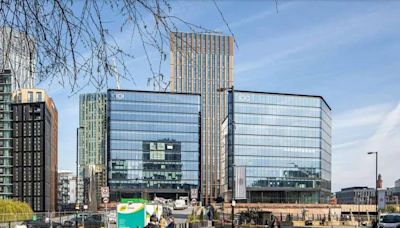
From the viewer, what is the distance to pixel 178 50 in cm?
460

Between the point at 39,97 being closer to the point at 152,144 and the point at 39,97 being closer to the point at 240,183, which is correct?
the point at 152,144

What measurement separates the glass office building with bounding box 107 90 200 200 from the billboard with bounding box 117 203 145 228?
11319 cm

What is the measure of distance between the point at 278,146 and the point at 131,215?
4571 inches

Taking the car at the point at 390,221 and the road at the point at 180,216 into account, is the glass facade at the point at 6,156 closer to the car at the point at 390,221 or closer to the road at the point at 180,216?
the road at the point at 180,216

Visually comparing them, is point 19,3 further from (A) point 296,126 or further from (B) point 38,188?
(B) point 38,188

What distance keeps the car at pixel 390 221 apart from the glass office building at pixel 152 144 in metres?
105

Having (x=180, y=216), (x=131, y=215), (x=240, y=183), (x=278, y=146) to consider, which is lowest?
(x=180, y=216)

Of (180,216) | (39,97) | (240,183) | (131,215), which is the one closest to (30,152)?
(39,97)

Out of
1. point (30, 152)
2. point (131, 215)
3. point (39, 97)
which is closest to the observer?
point (131, 215)

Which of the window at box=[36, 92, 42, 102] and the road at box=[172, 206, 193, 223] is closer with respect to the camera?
the road at box=[172, 206, 193, 223]

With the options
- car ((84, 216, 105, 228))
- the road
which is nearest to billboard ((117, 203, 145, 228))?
Result: car ((84, 216, 105, 228))

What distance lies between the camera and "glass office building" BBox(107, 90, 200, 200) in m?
146

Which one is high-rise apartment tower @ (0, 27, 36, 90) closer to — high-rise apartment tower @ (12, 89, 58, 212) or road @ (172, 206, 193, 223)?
road @ (172, 206, 193, 223)

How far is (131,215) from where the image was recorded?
3028cm
